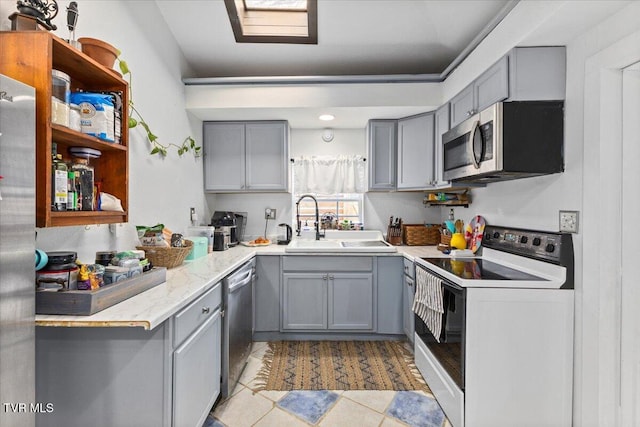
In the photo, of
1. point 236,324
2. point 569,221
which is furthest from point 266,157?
point 569,221

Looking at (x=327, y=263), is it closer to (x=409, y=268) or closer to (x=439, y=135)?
(x=409, y=268)

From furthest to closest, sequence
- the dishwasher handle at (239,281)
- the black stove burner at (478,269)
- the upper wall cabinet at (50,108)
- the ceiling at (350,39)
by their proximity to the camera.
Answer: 1. the ceiling at (350,39)
2. the dishwasher handle at (239,281)
3. the black stove burner at (478,269)
4. the upper wall cabinet at (50,108)

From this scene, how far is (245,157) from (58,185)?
2.15 metres

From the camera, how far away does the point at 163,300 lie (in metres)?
1.34

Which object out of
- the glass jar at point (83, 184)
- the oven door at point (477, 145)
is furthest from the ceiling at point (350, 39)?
the glass jar at point (83, 184)

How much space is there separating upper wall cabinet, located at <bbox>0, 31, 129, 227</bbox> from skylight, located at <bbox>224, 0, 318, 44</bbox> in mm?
1428

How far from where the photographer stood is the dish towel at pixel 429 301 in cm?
194

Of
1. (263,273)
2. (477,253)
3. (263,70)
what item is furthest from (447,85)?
(263,273)

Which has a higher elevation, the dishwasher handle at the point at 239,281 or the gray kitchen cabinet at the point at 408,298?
the dishwasher handle at the point at 239,281

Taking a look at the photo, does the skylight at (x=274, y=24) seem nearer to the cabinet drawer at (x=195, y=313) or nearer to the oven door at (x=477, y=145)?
the oven door at (x=477, y=145)

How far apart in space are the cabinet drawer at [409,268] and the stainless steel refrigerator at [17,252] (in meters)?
2.28

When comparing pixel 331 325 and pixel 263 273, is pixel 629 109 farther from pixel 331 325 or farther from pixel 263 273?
pixel 263 273

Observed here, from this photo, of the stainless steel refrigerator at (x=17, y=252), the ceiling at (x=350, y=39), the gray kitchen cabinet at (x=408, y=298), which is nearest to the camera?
the stainless steel refrigerator at (x=17, y=252)

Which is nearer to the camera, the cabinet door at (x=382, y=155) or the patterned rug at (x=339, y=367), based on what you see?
the patterned rug at (x=339, y=367)
